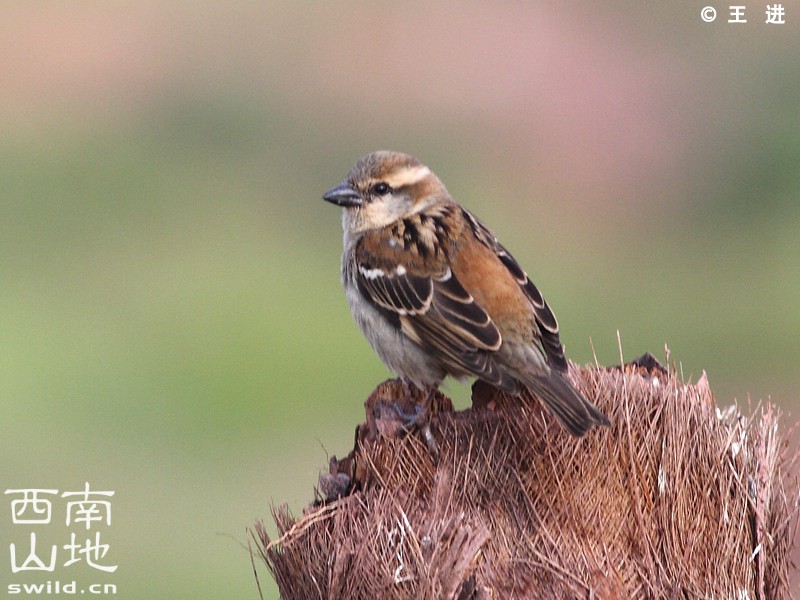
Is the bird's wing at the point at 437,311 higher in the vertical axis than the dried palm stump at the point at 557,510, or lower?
higher

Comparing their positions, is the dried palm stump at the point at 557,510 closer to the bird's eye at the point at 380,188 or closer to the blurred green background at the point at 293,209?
the bird's eye at the point at 380,188

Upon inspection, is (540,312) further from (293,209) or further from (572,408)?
(293,209)

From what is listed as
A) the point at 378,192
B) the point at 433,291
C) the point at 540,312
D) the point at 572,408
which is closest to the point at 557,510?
the point at 572,408

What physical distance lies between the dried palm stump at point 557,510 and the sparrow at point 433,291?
59 centimetres

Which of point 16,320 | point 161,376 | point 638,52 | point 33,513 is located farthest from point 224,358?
point 638,52

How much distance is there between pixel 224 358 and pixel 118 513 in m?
3.14

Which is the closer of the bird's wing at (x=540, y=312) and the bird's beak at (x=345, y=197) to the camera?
the bird's wing at (x=540, y=312)

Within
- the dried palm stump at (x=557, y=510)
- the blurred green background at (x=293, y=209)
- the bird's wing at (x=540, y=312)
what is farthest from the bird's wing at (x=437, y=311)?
the blurred green background at (x=293, y=209)

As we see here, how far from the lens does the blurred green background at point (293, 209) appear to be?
13445 mm

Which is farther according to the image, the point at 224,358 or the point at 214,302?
the point at 214,302

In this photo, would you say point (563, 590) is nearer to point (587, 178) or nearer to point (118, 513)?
point (118, 513)

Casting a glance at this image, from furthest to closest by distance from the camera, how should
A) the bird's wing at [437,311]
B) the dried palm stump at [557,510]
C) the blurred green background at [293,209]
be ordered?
the blurred green background at [293,209] → the bird's wing at [437,311] → the dried palm stump at [557,510]

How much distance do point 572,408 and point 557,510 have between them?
1.23 ft

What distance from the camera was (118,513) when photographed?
1218 cm
